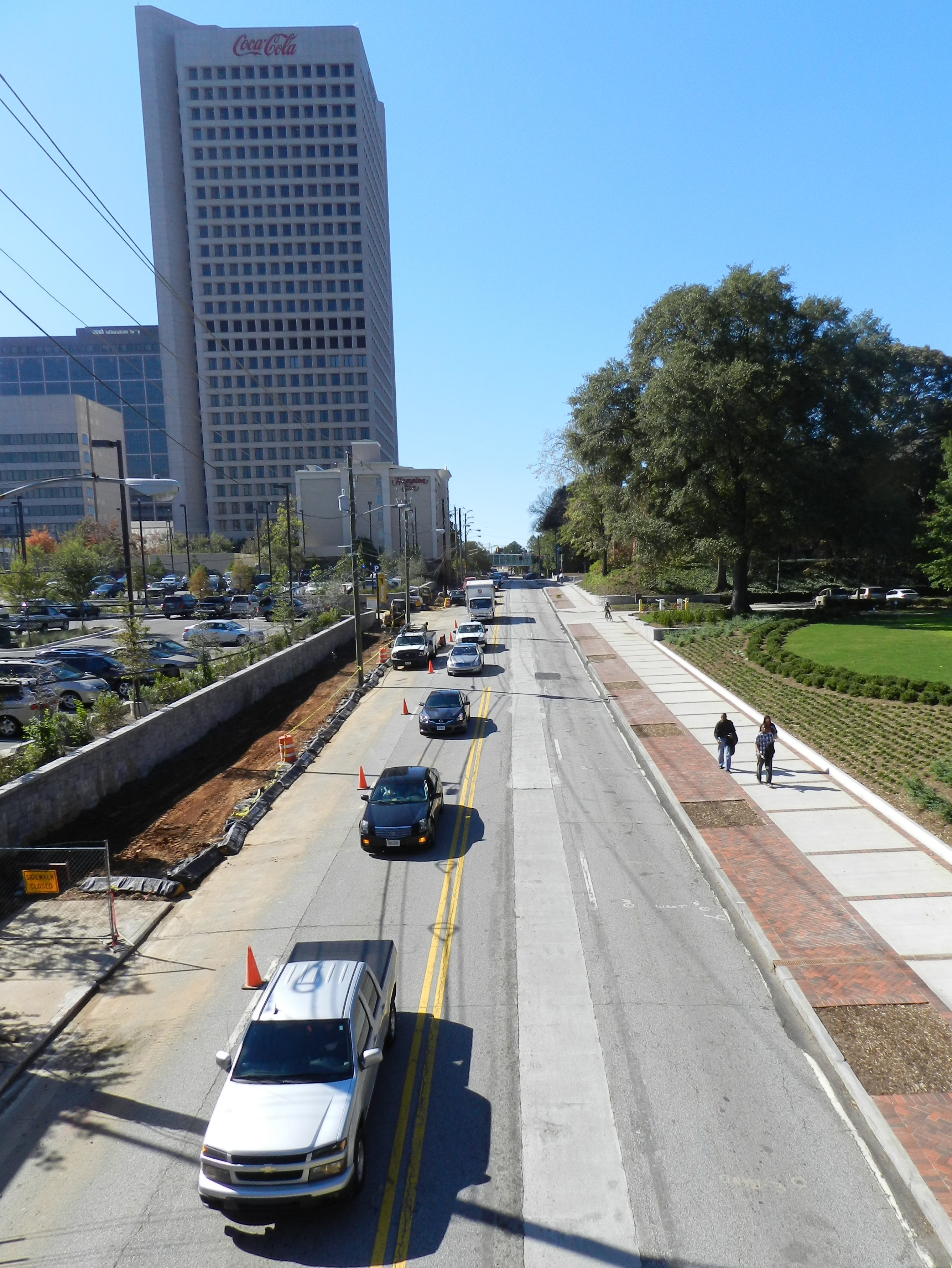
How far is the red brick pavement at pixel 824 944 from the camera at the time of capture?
7.55m

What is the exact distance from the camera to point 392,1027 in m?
9.12

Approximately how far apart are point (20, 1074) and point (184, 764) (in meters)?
13.5

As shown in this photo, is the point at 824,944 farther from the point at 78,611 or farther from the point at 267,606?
the point at 78,611

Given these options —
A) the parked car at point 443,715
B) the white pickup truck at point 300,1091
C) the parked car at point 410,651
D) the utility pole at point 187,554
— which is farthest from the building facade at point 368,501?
the white pickup truck at point 300,1091

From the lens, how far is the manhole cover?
54.0ft

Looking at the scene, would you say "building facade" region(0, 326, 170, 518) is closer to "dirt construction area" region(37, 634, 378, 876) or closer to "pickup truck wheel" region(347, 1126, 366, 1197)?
"dirt construction area" region(37, 634, 378, 876)

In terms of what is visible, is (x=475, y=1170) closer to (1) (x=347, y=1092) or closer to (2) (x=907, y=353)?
(1) (x=347, y=1092)

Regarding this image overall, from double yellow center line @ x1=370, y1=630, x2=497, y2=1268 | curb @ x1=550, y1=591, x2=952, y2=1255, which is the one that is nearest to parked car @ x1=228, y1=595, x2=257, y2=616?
curb @ x1=550, y1=591, x2=952, y2=1255

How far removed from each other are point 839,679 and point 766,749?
885cm

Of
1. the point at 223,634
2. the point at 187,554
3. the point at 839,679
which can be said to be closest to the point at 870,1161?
the point at 839,679

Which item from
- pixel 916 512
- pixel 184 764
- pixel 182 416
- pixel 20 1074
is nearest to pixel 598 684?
pixel 184 764

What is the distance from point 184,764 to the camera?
22234 millimetres

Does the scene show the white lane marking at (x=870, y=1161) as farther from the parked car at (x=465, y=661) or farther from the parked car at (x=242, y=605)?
the parked car at (x=242, y=605)

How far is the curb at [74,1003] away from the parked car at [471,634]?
94.4 feet
